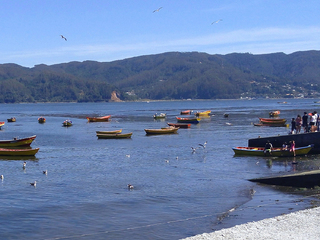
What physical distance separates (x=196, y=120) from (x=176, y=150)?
42.4m

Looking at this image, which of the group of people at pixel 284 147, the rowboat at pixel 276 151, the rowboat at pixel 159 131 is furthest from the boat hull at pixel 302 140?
the rowboat at pixel 159 131

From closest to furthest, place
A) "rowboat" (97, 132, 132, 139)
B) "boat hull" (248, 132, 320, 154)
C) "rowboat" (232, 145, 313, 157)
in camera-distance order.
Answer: "rowboat" (232, 145, 313, 157), "boat hull" (248, 132, 320, 154), "rowboat" (97, 132, 132, 139)

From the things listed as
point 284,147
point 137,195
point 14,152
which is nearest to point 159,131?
point 14,152

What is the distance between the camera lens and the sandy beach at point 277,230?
48.8 feet

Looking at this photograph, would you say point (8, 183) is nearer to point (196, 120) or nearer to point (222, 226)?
point (222, 226)

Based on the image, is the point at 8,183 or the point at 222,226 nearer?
the point at 222,226

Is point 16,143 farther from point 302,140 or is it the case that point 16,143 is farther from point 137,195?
point 302,140

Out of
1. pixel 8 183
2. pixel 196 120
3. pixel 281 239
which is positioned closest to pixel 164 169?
pixel 8 183

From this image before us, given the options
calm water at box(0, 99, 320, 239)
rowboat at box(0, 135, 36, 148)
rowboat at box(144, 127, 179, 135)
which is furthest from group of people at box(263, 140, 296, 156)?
rowboat at box(144, 127, 179, 135)

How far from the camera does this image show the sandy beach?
1488cm

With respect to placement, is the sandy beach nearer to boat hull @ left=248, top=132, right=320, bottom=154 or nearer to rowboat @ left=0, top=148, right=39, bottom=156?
boat hull @ left=248, top=132, right=320, bottom=154

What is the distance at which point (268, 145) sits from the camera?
3622 centimetres

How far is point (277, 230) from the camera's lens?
51.0ft

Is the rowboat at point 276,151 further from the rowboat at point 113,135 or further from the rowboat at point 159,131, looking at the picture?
the rowboat at point 159,131
